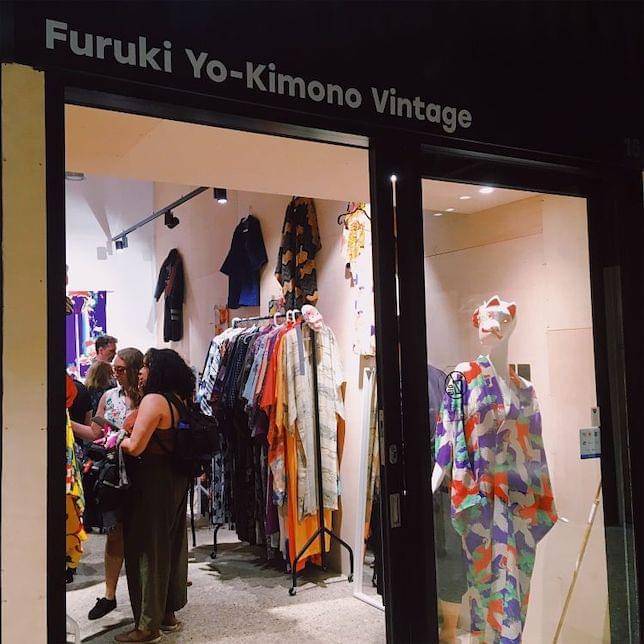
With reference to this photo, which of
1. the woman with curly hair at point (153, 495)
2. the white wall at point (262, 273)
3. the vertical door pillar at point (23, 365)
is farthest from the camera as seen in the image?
the white wall at point (262, 273)

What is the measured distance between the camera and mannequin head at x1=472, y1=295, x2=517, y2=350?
96.0 inches

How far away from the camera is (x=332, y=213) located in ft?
14.8

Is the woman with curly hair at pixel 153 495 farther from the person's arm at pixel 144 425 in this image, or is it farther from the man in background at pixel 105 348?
the man in background at pixel 105 348

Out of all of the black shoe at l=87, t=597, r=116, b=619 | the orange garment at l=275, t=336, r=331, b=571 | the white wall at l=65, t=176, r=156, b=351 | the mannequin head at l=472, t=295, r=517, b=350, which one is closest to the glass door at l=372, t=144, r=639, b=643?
the mannequin head at l=472, t=295, r=517, b=350

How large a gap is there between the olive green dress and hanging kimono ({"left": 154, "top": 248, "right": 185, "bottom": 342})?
3338 millimetres

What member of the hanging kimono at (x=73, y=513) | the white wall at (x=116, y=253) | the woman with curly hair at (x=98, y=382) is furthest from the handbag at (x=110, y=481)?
the white wall at (x=116, y=253)

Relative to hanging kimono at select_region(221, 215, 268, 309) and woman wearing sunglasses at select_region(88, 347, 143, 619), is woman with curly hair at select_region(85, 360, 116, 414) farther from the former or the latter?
hanging kimono at select_region(221, 215, 268, 309)

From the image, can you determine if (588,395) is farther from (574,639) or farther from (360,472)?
(360,472)

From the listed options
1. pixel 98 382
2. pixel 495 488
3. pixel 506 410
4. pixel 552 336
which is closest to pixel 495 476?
pixel 495 488

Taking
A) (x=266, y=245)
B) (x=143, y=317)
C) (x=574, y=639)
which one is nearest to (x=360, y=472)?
(x=574, y=639)

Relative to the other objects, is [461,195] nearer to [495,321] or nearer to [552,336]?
[495,321]

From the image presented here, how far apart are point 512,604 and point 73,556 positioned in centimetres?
165

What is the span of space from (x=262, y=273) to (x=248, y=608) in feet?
7.86

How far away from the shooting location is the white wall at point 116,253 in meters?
6.89
